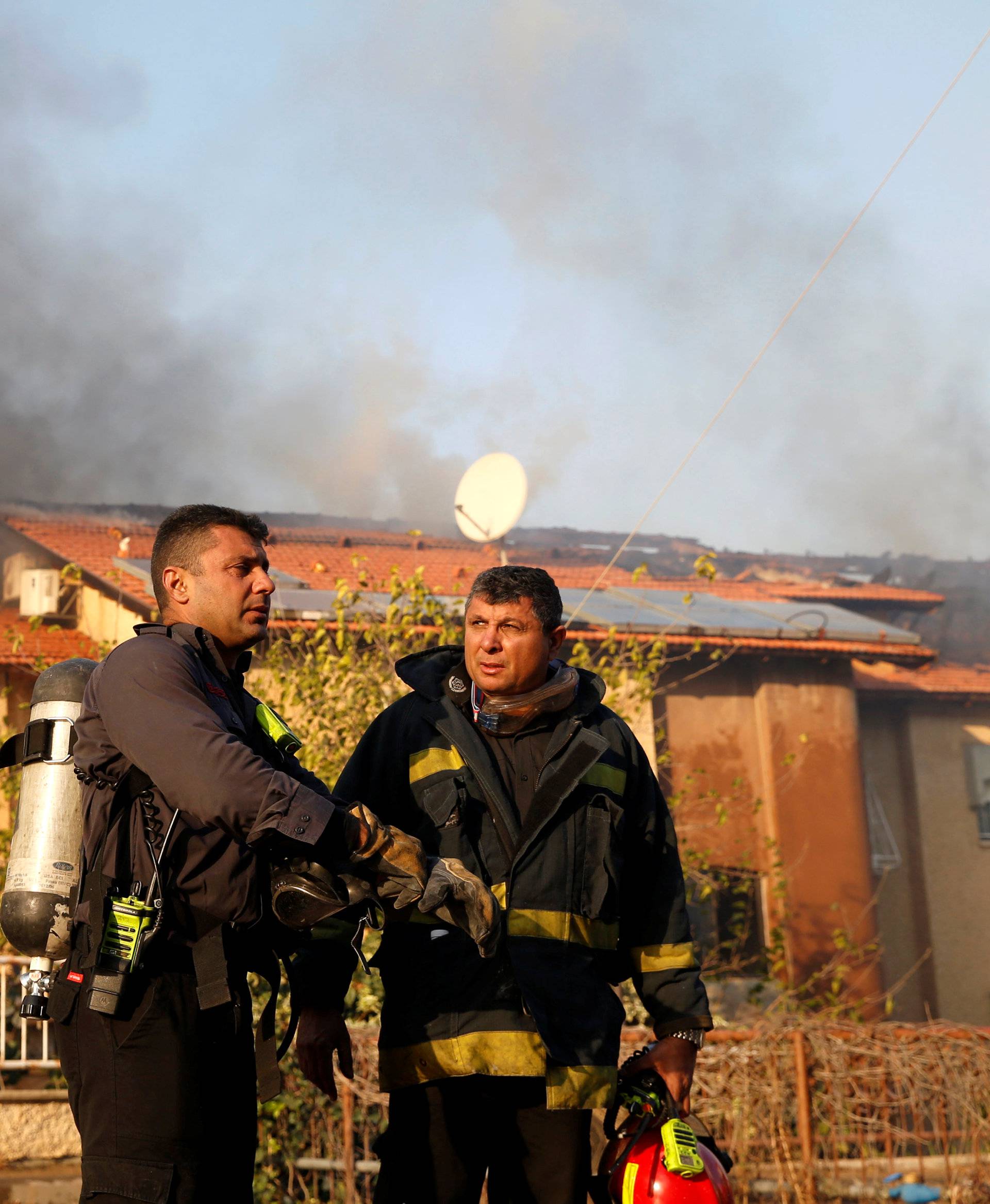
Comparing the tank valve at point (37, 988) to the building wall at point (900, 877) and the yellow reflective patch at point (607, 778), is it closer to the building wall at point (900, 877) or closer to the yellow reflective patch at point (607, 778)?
the yellow reflective patch at point (607, 778)

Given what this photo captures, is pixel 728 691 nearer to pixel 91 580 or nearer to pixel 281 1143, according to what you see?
pixel 91 580

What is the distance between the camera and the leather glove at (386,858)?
231 cm

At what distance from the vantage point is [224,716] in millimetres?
2562

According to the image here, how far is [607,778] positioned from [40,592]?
1104 cm

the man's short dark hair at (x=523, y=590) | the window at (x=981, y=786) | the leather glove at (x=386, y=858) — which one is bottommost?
the leather glove at (x=386, y=858)

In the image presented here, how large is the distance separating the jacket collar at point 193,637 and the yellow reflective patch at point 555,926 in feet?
2.98

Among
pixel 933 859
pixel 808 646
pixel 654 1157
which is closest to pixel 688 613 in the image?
pixel 808 646

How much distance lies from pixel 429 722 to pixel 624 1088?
42.1 inches

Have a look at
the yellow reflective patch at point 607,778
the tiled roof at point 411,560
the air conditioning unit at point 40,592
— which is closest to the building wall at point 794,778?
the tiled roof at point 411,560

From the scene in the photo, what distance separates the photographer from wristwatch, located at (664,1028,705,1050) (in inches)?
122

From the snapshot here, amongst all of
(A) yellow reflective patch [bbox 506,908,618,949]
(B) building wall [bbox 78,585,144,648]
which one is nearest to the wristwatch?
(A) yellow reflective patch [bbox 506,908,618,949]

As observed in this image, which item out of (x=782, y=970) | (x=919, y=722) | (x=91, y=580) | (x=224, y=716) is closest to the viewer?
(x=224, y=716)

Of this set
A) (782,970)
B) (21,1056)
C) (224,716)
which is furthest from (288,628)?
(224,716)

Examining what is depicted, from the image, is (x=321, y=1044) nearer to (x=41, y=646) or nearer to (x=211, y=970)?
(x=211, y=970)
